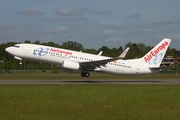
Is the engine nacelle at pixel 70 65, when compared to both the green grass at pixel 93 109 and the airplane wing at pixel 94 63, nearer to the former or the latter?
the airplane wing at pixel 94 63

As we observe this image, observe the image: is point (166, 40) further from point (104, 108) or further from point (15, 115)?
point (15, 115)

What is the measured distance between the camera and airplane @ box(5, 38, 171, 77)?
43.3 meters

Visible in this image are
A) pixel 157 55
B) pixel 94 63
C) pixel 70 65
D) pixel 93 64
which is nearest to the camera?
pixel 70 65

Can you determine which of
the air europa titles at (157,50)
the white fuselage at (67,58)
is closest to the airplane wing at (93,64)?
the white fuselage at (67,58)

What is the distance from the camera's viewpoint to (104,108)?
1728 cm

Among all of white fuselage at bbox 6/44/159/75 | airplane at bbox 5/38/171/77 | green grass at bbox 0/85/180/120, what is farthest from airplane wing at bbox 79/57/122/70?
green grass at bbox 0/85/180/120

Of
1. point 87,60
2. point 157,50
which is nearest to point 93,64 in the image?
point 87,60

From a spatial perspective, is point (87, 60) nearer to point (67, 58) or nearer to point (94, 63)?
point (94, 63)

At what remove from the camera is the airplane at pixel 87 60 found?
43.3 metres

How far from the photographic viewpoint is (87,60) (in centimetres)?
4494

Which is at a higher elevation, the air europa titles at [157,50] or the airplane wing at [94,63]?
the air europa titles at [157,50]

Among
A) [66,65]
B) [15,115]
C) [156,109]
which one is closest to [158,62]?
[66,65]

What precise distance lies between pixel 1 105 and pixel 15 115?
3439mm

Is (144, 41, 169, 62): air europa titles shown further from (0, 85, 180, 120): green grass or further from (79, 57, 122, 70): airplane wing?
(0, 85, 180, 120): green grass
